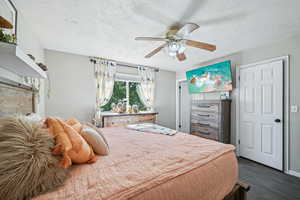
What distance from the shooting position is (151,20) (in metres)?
1.88

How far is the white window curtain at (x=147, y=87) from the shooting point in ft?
13.9

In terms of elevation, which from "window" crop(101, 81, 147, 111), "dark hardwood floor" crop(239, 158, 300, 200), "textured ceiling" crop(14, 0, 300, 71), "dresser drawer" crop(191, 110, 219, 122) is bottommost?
"dark hardwood floor" crop(239, 158, 300, 200)

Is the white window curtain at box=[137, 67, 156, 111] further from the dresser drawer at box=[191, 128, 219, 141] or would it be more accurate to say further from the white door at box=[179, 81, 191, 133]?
the dresser drawer at box=[191, 128, 219, 141]

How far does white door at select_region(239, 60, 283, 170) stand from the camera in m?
2.49

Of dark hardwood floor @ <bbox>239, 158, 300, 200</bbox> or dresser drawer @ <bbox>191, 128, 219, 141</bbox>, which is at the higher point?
dresser drawer @ <bbox>191, 128, 219, 141</bbox>

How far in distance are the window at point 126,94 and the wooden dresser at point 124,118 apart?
18.3 inches

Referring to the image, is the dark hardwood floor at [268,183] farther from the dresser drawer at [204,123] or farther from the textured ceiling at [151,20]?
the textured ceiling at [151,20]

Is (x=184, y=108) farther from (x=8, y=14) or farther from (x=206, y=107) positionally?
(x=8, y=14)

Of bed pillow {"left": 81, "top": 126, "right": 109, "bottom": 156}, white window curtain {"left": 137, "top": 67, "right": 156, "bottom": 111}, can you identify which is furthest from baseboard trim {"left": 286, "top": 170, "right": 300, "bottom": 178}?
white window curtain {"left": 137, "top": 67, "right": 156, "bottom": 111}

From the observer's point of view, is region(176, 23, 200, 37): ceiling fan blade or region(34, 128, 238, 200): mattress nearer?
region(34, 128, 238, 200): mattress

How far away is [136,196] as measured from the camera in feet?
2.38

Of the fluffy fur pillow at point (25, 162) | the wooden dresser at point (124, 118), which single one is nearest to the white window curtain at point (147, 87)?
the wooden dresser at point (124, 118)

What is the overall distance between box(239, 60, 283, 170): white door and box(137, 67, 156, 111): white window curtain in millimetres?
2467

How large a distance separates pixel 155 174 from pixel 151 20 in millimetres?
1937
